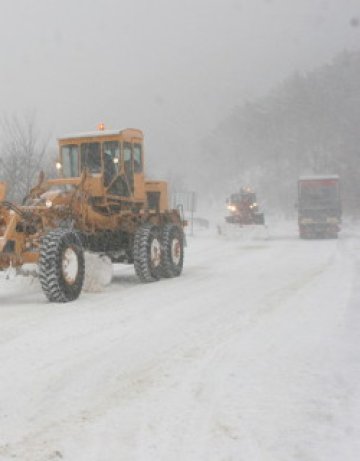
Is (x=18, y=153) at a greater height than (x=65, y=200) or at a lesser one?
greater

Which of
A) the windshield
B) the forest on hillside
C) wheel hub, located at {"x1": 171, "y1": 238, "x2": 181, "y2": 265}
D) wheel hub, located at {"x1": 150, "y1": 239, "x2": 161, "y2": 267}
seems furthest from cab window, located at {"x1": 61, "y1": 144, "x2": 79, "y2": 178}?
the forest on hillside

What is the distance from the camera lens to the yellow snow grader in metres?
9.02

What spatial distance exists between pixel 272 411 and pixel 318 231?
2385cm

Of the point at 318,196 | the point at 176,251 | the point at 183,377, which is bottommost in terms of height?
the point at 183,377

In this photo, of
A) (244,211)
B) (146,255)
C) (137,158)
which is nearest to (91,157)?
(137,158)

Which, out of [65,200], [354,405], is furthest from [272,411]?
[65,200]

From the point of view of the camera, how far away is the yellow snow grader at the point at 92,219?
29.6 feet

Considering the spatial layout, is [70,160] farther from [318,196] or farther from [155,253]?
[318,196]

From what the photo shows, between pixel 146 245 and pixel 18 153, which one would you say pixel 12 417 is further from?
pixel 18 153

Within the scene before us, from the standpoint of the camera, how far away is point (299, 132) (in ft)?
223

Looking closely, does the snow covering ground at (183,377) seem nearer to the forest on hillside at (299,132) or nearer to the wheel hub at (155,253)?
the wheel hub at (155,253)

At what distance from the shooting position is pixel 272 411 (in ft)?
13.4

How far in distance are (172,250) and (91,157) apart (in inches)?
98.3

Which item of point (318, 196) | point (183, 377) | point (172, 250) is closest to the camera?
point (183, 377)
